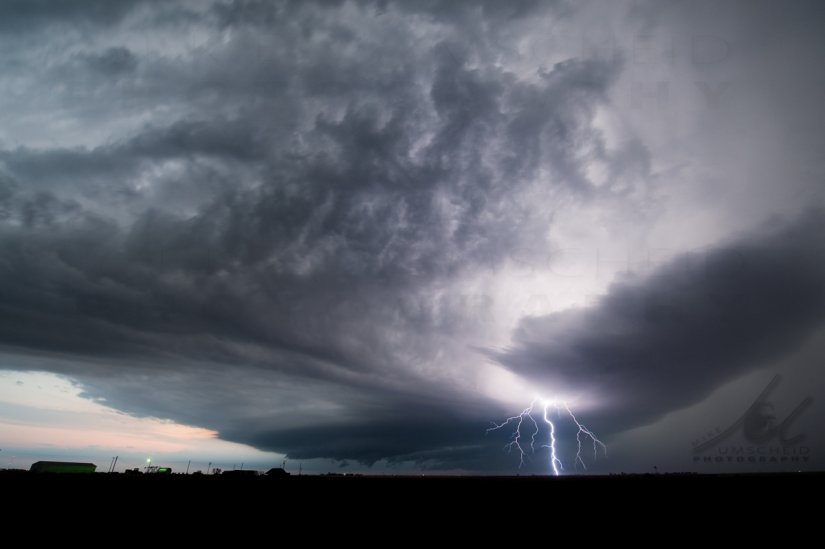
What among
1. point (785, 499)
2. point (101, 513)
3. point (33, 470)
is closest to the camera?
point (101, 513)

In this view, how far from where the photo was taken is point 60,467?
86.4 m

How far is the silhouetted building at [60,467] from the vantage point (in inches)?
3258

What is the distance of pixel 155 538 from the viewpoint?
1436cm

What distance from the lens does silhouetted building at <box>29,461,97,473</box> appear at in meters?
82.7

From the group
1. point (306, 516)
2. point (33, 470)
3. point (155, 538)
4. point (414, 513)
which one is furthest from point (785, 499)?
point (33, 470)

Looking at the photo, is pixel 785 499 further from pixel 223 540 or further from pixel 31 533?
pixel 31 533

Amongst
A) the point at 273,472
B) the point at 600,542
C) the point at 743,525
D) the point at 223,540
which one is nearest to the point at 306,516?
the point at 223,540

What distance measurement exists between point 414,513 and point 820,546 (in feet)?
50.8

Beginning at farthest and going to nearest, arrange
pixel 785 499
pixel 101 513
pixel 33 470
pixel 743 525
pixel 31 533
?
1. pixel 33 470
2. pixel 785 499
3. pixel 101 513
4. pixel 743 525
5. pixel 31 533

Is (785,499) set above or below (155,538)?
above

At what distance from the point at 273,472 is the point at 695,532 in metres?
86.3

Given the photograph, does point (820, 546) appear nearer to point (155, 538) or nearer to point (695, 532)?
point (695, 532)

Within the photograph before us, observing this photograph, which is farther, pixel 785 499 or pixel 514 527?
pixel 785 499

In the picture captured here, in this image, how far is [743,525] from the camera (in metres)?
16.0
